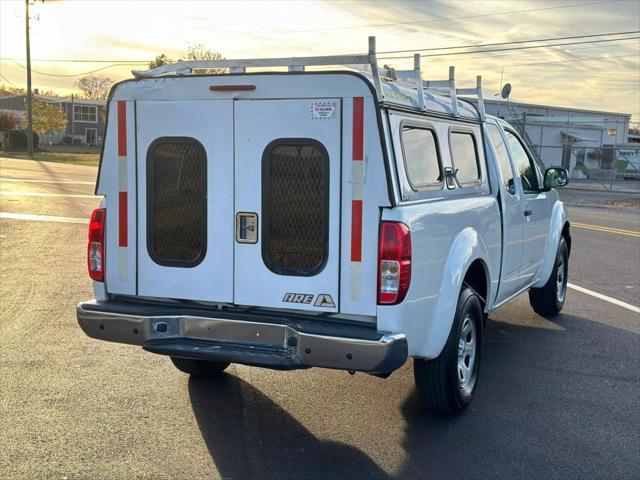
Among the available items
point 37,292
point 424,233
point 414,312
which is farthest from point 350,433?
point 37,292

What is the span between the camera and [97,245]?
5.00 m

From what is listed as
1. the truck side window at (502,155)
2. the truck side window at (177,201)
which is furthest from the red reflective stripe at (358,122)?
the truck side window at (502,155)

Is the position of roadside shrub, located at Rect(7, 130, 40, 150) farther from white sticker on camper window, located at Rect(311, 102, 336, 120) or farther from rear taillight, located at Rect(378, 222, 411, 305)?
rear taillight, located at Rect(378, 222, 411, 305)

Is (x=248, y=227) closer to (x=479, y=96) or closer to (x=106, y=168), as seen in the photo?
(x=106, y=168)

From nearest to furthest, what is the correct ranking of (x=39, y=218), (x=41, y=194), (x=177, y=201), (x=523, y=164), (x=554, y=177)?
(x=177, y=201) → (x=523, y=164) → (x=554, y=177) → (x=39, y=218) → (x=41, y=194)

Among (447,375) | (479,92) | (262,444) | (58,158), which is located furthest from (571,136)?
(262,444)

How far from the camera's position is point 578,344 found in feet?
23.7

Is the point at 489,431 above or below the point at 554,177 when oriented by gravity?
below

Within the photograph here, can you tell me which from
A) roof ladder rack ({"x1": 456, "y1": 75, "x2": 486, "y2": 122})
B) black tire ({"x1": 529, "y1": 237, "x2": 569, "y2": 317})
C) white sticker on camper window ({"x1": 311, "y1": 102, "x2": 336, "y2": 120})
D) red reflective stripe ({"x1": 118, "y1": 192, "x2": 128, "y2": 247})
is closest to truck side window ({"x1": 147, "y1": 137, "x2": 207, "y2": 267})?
red reflective stripe ({"x1": 118, "y1": 192, "x2": 128, "y2": 247})

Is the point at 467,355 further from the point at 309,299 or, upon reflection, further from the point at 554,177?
the point at 554,177

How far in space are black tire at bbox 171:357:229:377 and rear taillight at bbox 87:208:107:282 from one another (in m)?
1.02

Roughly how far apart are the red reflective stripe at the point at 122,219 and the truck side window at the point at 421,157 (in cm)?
184

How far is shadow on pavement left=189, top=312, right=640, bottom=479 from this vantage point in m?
4.36

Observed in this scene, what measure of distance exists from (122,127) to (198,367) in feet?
6.43
